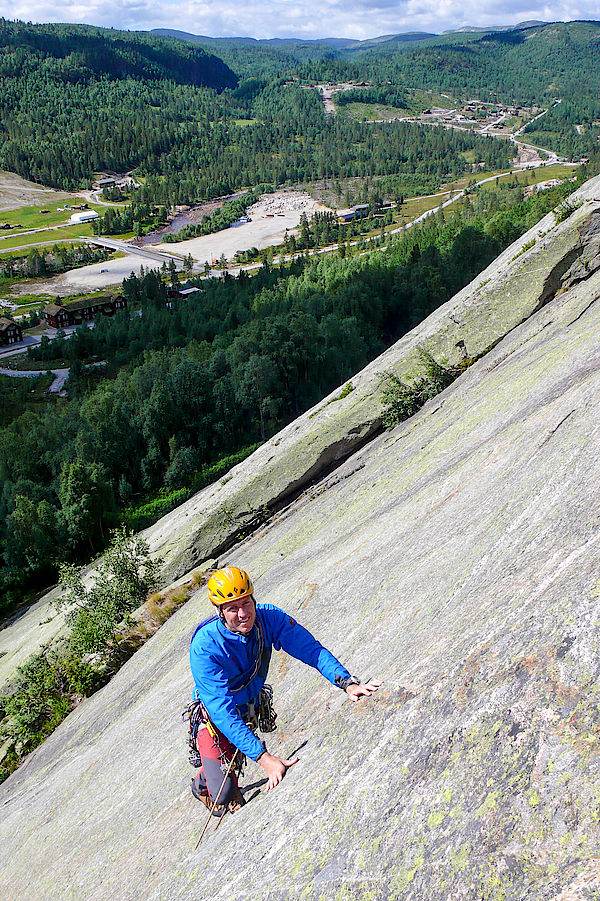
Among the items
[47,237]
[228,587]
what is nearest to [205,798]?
[228,587]

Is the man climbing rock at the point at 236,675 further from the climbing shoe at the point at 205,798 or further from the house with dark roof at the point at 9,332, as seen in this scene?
the house with dark roof at the point at 9,332

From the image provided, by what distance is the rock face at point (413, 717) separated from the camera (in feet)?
14.0

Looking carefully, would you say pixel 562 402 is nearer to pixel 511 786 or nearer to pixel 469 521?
pixel 469 521

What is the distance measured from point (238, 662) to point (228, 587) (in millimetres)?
942

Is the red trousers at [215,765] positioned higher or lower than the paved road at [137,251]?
lower

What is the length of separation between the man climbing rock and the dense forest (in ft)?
145

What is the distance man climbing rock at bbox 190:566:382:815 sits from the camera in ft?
19.3

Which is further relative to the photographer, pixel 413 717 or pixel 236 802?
pixel 236 802

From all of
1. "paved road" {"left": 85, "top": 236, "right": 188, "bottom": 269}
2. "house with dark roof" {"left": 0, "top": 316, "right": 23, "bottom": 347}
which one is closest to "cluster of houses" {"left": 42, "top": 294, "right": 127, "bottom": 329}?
"house with dark roof" {"left": 0, "top": 316, "right": 23, "bottom": 347}

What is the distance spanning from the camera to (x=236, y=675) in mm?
6266

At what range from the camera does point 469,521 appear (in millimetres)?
9047

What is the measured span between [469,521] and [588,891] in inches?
229

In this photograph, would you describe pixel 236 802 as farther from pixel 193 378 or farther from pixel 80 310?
pixel 80 310

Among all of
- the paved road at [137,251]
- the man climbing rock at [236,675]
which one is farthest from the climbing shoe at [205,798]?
the paved road at [137,251]
